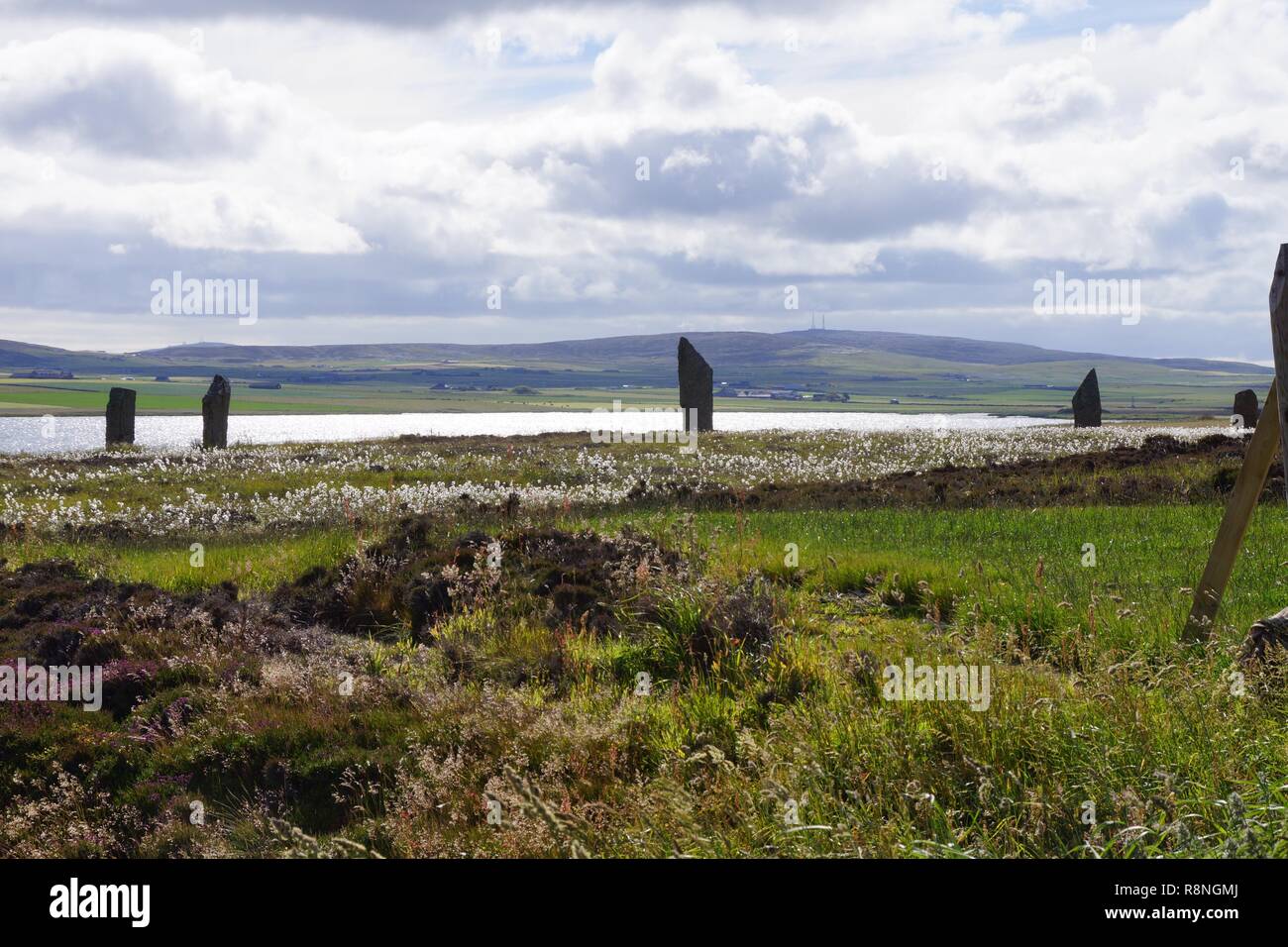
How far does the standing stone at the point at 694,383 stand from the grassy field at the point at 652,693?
81.2 feet

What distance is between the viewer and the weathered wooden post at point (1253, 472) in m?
6.46

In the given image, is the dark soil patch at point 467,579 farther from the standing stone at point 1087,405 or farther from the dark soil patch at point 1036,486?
the standing stone at point 1087,405

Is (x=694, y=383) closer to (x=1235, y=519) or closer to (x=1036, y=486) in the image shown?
(x=1036, y=486)

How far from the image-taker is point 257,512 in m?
19.7

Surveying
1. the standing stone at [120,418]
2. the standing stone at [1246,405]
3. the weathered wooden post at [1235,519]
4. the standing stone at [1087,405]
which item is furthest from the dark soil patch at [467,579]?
the standing stone at [1087,405]

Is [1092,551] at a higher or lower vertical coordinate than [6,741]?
higher

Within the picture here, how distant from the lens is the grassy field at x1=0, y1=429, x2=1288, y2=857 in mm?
5555

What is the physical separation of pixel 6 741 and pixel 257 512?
39.1ft

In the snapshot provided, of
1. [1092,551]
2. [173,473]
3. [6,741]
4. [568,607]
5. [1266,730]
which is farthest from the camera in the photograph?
[173,473]

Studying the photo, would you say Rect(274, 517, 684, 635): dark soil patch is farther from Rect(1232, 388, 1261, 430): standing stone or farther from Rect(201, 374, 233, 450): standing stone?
Rect(1232, 388, 1261, 430): standing stone

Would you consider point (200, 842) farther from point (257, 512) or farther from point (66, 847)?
point (257, 512)

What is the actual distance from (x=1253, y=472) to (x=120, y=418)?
40.8 meters
